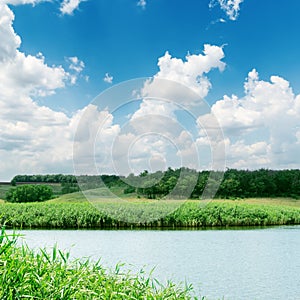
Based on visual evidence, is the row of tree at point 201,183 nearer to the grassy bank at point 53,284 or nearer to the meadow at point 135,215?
the meadow at point 135,215

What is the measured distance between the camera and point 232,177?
4175cm

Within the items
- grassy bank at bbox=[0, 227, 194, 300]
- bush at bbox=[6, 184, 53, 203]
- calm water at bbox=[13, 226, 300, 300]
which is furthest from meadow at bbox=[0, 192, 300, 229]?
grassy bank at bbox=[0, 227, 194, 300]

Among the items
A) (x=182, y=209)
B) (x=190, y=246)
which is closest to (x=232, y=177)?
(x=182, y=209)

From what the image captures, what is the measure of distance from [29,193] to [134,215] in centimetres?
1539

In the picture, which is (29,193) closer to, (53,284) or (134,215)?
(134,215)

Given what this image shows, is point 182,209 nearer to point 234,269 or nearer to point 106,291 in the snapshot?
point 234,269

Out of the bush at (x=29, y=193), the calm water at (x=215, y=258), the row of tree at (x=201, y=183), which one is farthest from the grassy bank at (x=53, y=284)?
the bush at (x=29, y=193)

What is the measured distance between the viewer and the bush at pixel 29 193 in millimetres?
34906

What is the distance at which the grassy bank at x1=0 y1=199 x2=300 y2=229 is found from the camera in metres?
22.7

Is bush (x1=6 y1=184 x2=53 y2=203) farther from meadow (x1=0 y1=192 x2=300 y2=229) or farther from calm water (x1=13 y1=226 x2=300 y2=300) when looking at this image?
calm water (x1=13 y1=226 x2=300 y2=300)

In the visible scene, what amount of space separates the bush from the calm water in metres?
18.7

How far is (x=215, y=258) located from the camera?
1235 cm

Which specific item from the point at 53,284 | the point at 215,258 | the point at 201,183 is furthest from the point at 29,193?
the point at 53,284

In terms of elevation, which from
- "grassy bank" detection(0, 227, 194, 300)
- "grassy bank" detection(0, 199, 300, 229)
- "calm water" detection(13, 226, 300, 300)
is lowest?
"calm water" detection(13, 226, 300, 300)
